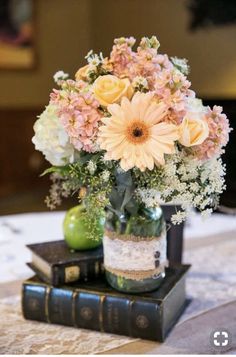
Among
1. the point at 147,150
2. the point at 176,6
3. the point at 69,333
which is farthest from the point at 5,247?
the point at 176,6

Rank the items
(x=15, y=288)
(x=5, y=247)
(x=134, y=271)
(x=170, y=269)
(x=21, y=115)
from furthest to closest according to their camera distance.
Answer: (x=21, y=115)
(x=5, y=247)
(x=15, y=288)
(x=170, y=269)
(x=134, y=271)

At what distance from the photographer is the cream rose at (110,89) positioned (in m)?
0.82

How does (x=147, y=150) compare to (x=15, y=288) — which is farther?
(x=15, y=288)

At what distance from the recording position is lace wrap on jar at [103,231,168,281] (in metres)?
0.92

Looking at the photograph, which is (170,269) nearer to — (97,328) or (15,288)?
(97,328)

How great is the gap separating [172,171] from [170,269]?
331mm

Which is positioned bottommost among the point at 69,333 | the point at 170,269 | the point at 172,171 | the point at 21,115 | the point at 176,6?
the point at 69,333

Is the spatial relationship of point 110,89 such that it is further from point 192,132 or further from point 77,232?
point 77,232

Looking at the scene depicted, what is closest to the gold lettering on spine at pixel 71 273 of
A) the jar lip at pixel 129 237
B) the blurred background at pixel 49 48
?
the jar lip at pixel 129 237

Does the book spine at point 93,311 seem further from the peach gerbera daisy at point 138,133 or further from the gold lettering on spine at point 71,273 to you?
the peach gerbera daisy at point 138,133

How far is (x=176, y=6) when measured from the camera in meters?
4.16

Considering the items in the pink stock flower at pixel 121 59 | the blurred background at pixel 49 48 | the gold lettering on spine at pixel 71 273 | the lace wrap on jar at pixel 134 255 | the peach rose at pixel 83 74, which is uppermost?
the blurred background at pixel 49 48

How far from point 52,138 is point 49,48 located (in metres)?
4.26

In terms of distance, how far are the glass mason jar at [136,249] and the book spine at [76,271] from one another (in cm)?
7
